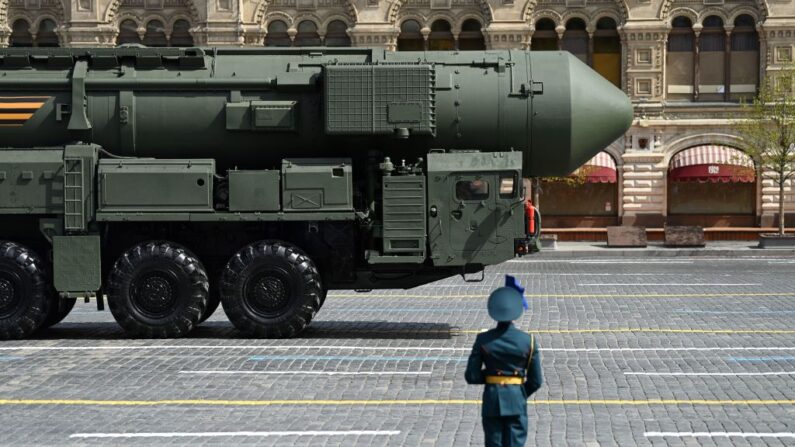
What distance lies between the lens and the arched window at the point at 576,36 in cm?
5241

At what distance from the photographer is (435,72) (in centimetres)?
1898

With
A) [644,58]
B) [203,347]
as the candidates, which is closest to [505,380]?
[203,347]

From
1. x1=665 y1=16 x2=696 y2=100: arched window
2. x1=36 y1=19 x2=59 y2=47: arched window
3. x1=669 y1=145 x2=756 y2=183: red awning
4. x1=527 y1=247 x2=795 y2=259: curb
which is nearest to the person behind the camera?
x1=527 y1=247 x2=795 y2=259: curb

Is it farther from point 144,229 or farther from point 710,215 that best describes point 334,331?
point 710,215

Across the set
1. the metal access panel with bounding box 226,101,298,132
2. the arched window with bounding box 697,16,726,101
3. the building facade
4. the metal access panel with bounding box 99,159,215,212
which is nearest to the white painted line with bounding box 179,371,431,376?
the metal access panel with bounding box 99,159,215,212

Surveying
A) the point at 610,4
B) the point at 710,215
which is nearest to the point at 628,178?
the point at 710,215

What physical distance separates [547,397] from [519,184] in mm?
5159

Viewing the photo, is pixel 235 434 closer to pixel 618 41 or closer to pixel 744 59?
Result: pixel 618 41

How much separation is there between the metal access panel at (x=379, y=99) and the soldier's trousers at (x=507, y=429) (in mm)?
9828

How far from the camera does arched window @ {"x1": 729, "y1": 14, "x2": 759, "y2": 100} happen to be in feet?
170

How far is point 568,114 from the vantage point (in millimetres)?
19078

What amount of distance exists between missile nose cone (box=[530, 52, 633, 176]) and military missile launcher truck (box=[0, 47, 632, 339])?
0.09 ft

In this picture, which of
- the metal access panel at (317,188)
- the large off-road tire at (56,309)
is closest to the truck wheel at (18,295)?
the large off-road tire at (56,309)

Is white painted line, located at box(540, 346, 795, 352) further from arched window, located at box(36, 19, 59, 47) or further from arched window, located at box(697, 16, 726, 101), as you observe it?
arched window, located at box(36, 19, 59, 47)
